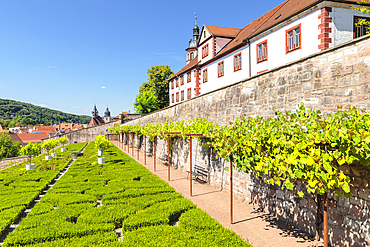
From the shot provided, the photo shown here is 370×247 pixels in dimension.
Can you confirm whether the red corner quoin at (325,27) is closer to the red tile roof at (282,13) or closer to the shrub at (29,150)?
the red tile roof at (282,13)

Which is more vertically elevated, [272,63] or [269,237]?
[272,63]

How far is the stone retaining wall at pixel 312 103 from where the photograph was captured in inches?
159

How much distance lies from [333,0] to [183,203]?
1386cm

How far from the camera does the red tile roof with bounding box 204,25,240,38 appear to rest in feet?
78.8

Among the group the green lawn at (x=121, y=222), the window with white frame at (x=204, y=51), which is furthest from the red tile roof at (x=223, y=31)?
the green lawn at (x=121, y=222)

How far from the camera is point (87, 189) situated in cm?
918

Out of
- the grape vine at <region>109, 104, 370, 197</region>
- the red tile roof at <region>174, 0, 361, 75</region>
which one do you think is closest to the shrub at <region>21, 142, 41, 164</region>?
the grape vine at <region>109, 104, 370, 197</region>

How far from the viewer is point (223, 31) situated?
24969 mm

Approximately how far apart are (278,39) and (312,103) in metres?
11.2

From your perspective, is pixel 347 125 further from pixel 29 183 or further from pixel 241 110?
pixel 29 183

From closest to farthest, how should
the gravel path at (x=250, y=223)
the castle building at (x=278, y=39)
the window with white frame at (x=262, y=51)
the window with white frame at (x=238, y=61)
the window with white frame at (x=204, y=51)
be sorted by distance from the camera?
the gravel path at (x=250, y=223), the castle building at (x=278, y=39), the window with white frame at (x=262, y=51), the window with white frame at (x=238, y=61), the window with white frame at (x=204, y=51)

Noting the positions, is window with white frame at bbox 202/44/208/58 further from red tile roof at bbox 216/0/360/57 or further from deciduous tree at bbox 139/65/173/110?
deciduous tree at bbox 139/65/173/110

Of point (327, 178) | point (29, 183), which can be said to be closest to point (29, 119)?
point (29, 183)

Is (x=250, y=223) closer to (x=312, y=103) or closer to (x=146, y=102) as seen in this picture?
(x=312, y=103)
